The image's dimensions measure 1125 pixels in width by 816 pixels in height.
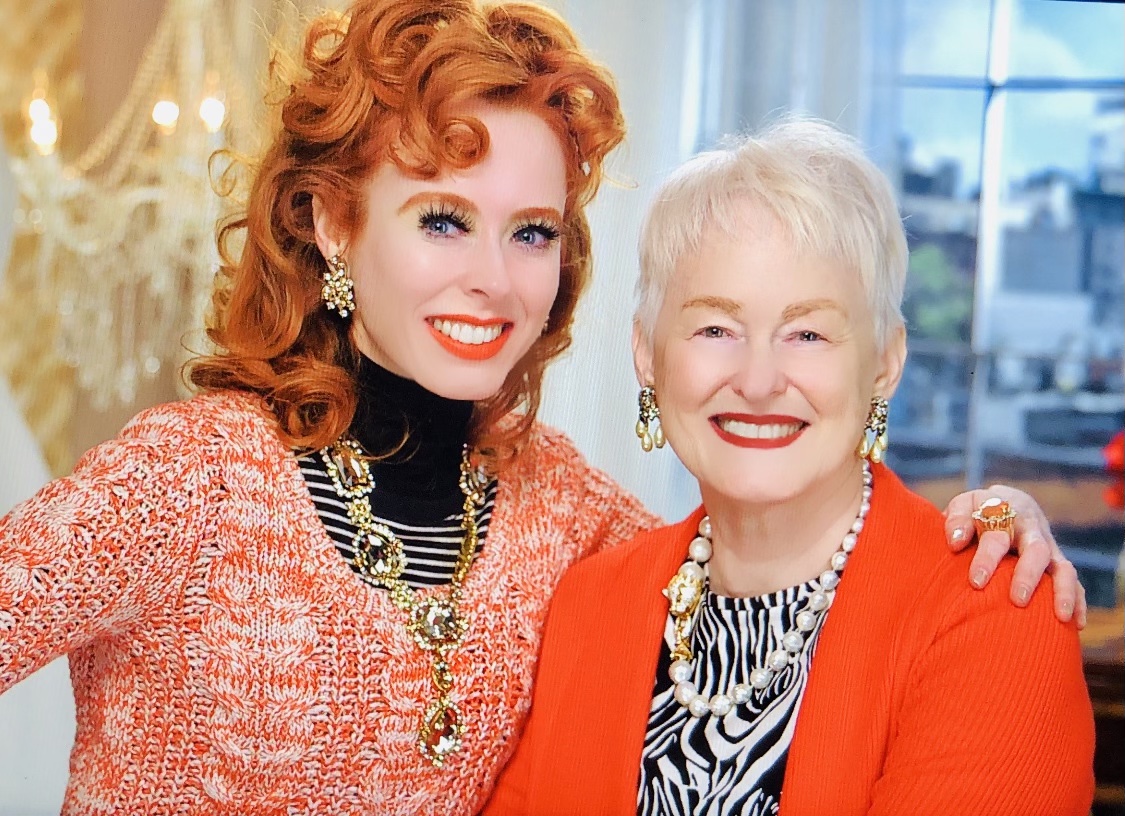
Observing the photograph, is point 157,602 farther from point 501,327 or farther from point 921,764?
point 921,764

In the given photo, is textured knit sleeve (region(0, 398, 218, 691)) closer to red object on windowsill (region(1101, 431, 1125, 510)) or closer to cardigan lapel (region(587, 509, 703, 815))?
cardigan lapel (region(587, 509, 703, 815))

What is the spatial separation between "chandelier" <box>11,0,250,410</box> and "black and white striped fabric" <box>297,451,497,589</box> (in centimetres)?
65

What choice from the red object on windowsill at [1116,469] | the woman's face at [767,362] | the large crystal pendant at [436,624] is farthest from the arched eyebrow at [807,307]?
the red object on windowsill at [1116,469]

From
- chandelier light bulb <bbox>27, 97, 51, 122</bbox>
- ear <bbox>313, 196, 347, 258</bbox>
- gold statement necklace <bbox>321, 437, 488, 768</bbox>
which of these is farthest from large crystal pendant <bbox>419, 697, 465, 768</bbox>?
chandelier light bulb <bbox>27, 97, 51, 122</bbox>

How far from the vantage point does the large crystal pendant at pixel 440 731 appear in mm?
1525

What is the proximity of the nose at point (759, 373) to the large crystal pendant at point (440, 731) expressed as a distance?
52cm

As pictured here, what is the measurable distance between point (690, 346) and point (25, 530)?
0.77 metres

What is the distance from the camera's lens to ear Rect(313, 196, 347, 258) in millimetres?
1640

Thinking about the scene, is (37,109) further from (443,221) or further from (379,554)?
(379,554)

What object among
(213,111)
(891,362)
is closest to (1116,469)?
(891,362)

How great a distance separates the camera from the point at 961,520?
1438 mm

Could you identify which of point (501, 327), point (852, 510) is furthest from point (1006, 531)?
point (501, 327)

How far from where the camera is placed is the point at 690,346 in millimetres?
1515

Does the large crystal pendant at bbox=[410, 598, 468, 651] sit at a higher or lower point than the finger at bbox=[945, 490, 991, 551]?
lower
